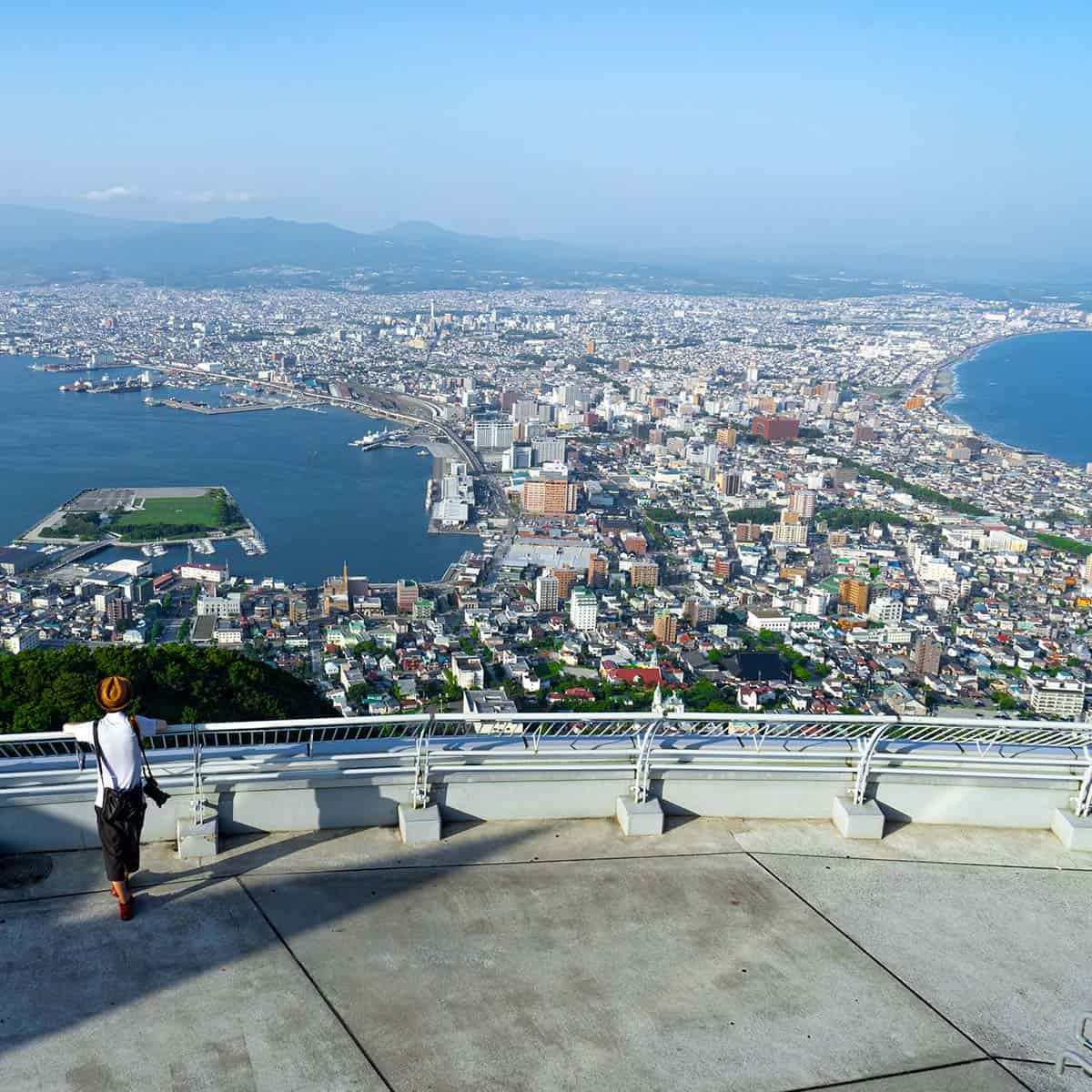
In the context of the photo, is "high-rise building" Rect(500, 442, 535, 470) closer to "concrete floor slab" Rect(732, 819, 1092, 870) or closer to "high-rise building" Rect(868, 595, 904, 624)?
"high-rise building" Rect(868, 595, 904, 624)

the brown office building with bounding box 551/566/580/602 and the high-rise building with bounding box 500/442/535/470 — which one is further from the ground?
the high-rise building with bounding box 500/442/535/470

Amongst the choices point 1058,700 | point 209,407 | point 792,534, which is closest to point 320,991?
point 1058,700

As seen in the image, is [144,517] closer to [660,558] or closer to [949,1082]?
[660,558]

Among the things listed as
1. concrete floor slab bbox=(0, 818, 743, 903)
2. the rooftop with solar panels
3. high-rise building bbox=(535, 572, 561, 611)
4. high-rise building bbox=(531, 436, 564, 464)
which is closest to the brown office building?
high-rise building bbox=(535, 572, 561, 611)

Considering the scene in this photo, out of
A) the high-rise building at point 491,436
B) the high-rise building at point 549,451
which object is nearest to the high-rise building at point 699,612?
the high-rise building at point 549,451

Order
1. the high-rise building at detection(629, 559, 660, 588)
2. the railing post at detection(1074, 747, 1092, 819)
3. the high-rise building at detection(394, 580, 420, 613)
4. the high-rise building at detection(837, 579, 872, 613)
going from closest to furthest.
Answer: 1. the railing post at detection(1074, 747, 1092, 819)
2. the high-rise building at detection(394, 580, 420, 613)
3. the high-rise building at detection(837, 579, 872, 613)
4. the high-rise building at detection(629, 559, 660, 588)

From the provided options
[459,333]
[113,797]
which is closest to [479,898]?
[113,797]

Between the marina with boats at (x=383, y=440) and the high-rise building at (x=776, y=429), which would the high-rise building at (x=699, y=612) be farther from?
the high-rise building at (x=776, y=429)
